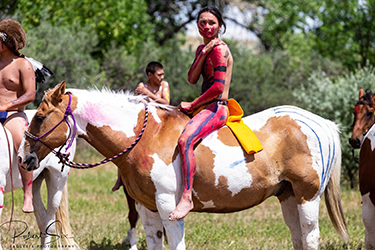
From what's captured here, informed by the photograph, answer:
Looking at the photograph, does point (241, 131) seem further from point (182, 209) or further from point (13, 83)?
point (13, 83)

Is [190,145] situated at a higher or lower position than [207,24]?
lower

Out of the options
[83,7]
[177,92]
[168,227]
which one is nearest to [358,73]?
[177,92]

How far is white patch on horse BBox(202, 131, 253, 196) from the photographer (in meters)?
3.96

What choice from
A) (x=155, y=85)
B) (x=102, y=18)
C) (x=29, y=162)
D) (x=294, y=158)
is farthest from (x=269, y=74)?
(x=29, y=162)

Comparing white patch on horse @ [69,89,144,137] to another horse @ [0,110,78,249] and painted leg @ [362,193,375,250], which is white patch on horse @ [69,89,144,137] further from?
painted leg @ [362,193,375,250]

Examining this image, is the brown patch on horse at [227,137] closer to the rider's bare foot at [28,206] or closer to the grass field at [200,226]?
the rider's bare foot at [28,206]

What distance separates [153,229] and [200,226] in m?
3.32

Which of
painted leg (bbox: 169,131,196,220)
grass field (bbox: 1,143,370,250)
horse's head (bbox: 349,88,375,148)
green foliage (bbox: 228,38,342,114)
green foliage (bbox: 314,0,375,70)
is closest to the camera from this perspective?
painted leg (bbox: 169,131,196,220)

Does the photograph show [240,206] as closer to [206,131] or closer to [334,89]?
[206,131]

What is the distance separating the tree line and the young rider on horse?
8.22 m

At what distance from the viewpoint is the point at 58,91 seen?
365 cm

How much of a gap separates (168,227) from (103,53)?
16042 millimetres

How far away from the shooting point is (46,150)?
3719 mm

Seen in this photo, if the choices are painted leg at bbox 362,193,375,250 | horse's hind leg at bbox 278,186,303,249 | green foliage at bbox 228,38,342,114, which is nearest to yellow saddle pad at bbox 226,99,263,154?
horse's hind leg at bbox 278,186,303,249
